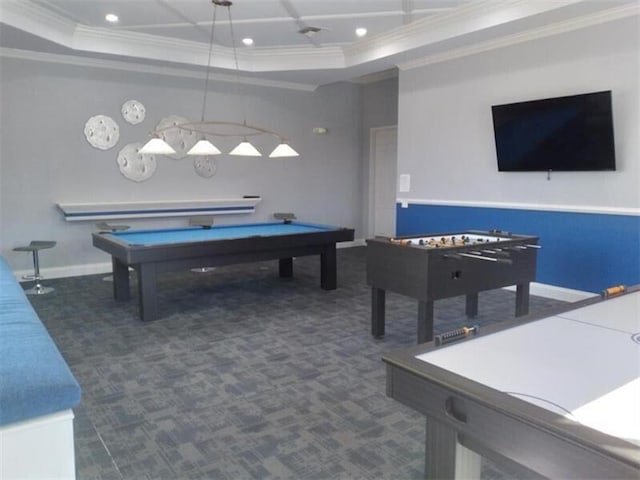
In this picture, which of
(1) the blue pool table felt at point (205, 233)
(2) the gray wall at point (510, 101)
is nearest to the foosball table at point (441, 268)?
(2) the gray wall at point (510, 101)

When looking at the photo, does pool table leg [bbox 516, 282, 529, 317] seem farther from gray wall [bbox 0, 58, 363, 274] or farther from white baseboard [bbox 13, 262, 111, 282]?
white baseboard [bbox 13, 262, 111, 282]

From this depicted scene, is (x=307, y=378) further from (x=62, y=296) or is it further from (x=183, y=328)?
(x=62, y=296)

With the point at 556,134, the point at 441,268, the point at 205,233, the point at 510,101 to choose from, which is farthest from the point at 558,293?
the point at 205,233

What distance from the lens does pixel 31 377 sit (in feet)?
5.24

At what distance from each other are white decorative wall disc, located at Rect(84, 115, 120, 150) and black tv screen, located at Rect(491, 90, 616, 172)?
4716mm

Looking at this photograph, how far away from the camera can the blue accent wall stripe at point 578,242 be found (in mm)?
4438

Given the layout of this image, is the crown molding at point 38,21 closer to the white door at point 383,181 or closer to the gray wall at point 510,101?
the gray wall at point 510,101

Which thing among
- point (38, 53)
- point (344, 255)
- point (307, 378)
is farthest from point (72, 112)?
point (307, 378)

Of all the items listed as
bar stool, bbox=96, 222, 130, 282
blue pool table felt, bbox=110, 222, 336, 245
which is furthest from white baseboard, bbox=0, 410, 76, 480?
bar stool, bbox=96, 222, 130, 282

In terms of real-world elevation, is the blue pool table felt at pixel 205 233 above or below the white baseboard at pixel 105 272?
above

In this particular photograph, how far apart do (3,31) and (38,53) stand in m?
0.84

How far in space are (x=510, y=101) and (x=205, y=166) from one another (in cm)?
419

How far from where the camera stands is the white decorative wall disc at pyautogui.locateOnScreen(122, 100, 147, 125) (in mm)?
6281

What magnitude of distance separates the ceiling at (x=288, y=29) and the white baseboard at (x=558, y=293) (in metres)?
2.62
